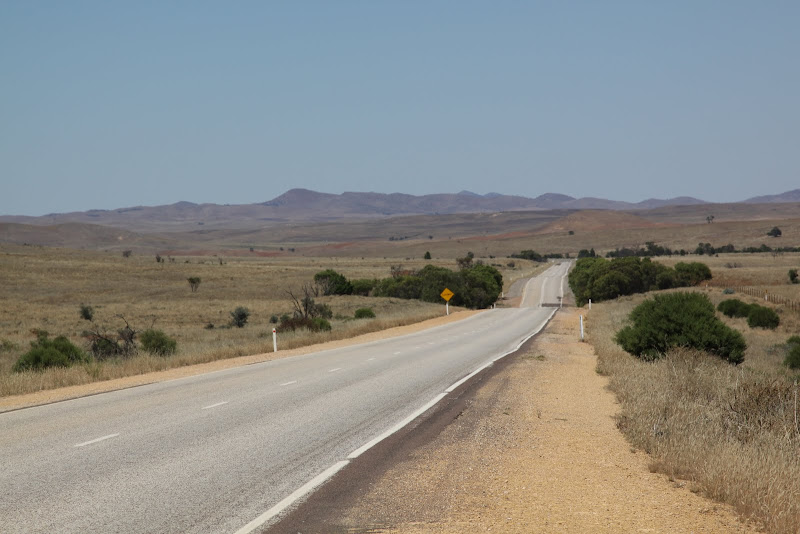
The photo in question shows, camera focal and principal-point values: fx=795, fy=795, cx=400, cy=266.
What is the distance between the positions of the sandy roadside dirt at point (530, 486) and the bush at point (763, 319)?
40.2 meters

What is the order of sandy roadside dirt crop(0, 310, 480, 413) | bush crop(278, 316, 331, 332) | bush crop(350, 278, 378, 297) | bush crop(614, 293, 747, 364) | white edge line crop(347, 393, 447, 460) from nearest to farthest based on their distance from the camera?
white edge line crop(347, 393, 447, 460), sandy roadside dirt crop(0, 310, 480, 413), bush crop(614, 293, 747, 364), bush crop(278, 316, 331, 332), bush crop(350, 278, 378, 297)

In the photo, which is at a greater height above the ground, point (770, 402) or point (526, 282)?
point (770, 402)

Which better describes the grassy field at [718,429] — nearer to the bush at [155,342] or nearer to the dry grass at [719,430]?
the dry grass at [719,430]

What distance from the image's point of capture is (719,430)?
9688 millimetres

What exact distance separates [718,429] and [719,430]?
2cm

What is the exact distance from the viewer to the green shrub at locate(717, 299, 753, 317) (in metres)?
52.9

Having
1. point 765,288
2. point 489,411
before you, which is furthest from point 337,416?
point 765,288

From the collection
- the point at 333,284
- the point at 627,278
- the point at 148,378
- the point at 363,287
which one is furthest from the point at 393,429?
the point at 627,278

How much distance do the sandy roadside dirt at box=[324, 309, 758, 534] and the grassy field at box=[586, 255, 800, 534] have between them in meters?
0.21

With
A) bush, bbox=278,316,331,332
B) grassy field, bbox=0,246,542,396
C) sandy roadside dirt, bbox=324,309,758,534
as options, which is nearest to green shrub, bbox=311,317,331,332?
bush, bbox=278,316,331,332

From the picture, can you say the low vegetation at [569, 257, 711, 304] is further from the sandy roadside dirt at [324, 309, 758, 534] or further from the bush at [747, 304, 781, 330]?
the sandy roadside dirt at [324, 309, 758, 534]

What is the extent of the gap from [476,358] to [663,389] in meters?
9.95

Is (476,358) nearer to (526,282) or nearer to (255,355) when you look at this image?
(255,355)

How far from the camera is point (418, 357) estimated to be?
22.2 metres
